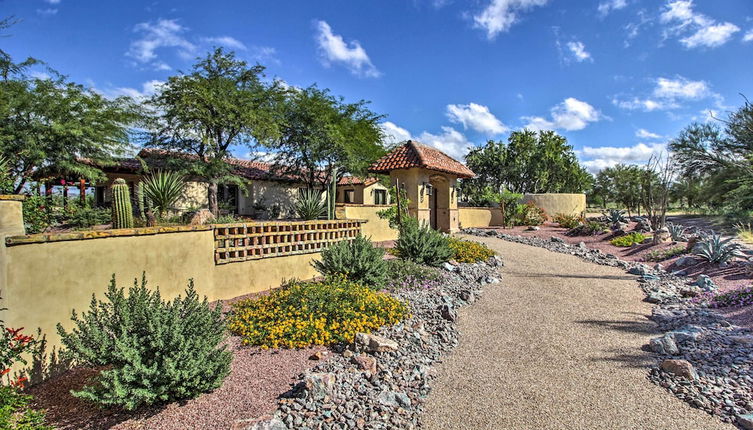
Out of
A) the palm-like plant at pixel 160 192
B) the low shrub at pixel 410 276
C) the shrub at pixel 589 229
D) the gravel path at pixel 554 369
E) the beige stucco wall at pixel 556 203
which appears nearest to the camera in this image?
the gravel path at pixel 554 369

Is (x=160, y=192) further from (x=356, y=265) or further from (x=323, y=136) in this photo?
(x=323, y=136)

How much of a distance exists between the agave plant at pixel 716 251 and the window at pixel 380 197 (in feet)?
66.0

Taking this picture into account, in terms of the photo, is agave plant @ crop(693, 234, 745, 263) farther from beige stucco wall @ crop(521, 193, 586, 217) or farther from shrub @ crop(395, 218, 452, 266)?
beige stucco wall @ crop(521, 193, 586, 217)

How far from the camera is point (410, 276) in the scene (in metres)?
7.86

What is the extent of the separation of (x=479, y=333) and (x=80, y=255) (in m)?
5.56

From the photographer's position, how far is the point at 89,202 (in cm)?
1551

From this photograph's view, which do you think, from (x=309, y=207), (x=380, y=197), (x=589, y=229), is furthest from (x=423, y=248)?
(x=380, y=197)

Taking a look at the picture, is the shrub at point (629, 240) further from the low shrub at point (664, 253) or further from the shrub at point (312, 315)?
the shrub at point (312, 315)

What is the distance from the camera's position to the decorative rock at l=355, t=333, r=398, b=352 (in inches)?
174

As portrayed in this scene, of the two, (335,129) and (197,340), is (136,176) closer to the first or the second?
(335,129)

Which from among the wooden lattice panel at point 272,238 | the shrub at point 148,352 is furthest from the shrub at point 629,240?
the shrub at point 148,352

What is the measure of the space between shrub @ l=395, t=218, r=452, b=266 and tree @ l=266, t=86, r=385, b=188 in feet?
33.6

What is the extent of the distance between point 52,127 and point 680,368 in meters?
19.7

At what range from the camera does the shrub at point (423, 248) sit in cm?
909
